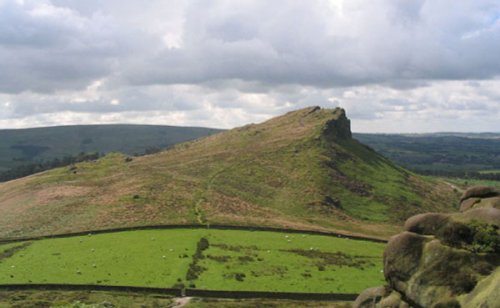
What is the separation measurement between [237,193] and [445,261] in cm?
11487

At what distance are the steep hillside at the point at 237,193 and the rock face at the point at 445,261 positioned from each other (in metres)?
79.1

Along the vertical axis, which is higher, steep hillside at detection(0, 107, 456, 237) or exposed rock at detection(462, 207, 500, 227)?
exposed rock at detection(462, 207, 500, 227)

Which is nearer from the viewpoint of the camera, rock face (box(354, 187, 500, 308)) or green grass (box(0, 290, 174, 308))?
rock face (box(354, 187, 500, 308))

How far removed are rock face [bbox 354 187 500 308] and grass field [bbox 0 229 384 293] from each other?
34.8 m

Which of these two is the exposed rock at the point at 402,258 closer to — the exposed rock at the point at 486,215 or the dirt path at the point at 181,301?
the exposed rock at the point at 486,215

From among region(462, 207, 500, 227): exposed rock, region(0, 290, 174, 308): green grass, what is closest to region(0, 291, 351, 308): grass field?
region(0, 290, 174, 308): green grass

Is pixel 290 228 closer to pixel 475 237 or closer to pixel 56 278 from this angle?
pixel 56 278

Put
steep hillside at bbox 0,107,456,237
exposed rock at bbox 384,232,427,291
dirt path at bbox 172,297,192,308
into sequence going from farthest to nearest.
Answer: steep hillside at bbox 0,107,456,237 → dirt path at bbox 172,297,192,308 → exposed rock at bbox 384,232,427,291

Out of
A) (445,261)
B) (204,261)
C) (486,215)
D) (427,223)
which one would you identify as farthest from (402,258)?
(204,261)

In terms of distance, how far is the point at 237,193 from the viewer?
15025 centimetres

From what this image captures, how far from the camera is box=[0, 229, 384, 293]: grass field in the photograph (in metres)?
75.9

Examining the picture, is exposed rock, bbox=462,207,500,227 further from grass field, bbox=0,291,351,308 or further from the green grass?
the green grass

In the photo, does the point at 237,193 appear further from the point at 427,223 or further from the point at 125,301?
the point at 427,223

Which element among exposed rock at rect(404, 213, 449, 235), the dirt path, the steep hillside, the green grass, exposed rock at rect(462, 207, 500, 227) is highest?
exposed rock at rect(462, 207, 500, 227)
